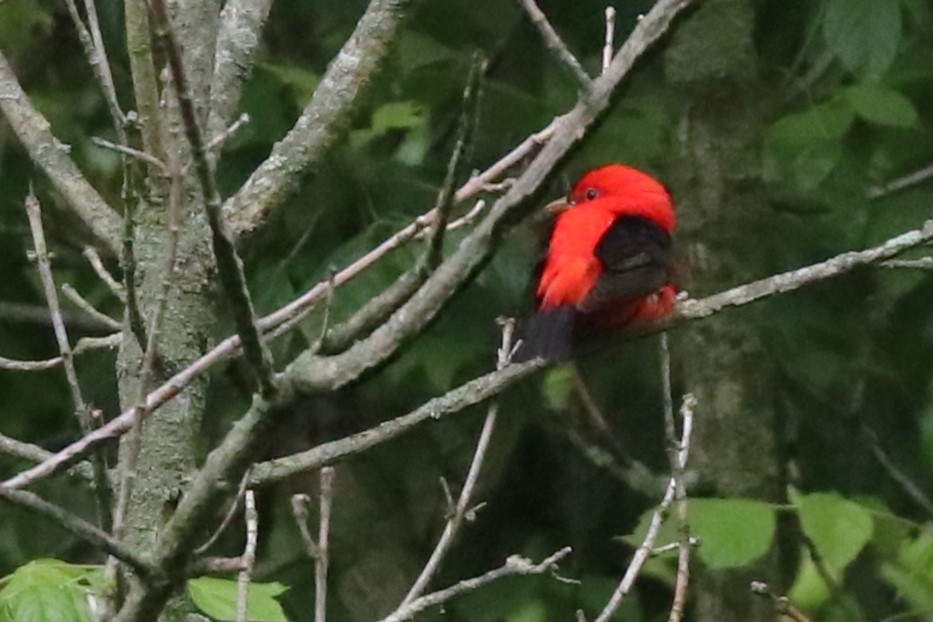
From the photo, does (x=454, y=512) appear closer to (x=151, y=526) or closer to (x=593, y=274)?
(x=151, y=526)

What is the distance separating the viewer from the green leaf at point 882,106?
389cm

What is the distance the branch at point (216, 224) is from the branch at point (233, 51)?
0.99 meters

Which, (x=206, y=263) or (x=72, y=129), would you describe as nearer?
(x=206, y=263)

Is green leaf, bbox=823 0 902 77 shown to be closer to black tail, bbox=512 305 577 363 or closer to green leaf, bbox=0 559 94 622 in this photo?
black tail, bbox=512 305 577 363

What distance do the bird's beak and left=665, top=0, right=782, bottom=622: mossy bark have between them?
19.8 inches

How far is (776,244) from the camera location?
4496 millimetres

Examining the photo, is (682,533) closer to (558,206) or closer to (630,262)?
(630,262)

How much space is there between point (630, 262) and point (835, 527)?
2.11 feet

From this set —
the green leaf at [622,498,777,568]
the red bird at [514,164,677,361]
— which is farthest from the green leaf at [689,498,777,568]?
the red bird at [514,164,677,361]

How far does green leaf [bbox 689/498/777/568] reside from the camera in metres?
3.12

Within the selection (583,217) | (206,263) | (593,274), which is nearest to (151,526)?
(206,263)

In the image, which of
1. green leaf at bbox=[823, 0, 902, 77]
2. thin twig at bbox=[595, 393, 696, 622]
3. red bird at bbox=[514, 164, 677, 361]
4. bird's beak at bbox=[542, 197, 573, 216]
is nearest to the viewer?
thin twig at bbox=[595, 393, 696, 622]

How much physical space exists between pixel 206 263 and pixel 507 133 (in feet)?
6.00

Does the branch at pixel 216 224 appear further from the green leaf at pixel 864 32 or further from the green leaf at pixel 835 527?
the green leaf at pixel 864 32
